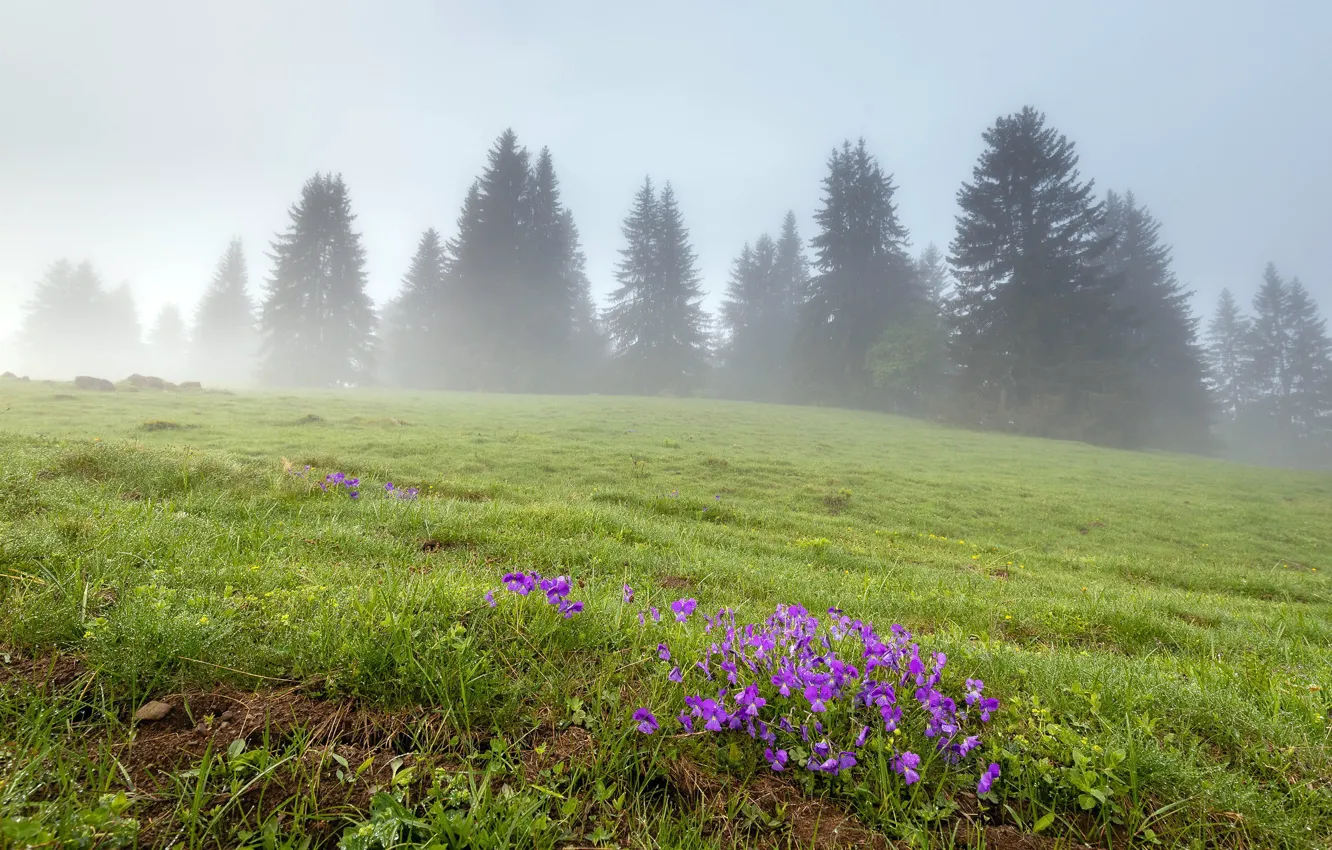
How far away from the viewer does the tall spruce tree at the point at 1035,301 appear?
32125 mm

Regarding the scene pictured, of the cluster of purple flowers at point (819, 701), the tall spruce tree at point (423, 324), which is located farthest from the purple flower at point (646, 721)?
the tall spruce tree at point (423, 324)

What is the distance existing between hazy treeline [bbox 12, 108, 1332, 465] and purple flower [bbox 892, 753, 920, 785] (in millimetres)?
36877

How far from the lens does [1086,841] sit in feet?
5.93

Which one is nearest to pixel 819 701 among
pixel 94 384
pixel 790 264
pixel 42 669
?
pixel 42 669

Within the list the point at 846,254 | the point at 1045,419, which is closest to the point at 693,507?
the point at 1045,419

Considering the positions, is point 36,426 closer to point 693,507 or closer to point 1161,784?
point 693,507

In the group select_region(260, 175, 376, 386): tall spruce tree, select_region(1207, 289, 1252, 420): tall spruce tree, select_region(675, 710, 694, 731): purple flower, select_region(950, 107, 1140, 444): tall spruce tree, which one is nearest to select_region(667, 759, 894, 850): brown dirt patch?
select_region(675, 710, 694, 731): purple flower

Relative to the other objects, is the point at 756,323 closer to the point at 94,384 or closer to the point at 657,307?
the point at 657,307

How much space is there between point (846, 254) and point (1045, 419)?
67.5 feet

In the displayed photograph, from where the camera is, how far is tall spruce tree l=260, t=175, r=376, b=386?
4866 centimetres

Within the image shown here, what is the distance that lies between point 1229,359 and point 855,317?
52.2 metres

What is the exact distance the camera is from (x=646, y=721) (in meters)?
1.95

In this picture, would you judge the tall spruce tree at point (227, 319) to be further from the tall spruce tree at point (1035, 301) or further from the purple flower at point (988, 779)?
the purple flower at point (988, 779)

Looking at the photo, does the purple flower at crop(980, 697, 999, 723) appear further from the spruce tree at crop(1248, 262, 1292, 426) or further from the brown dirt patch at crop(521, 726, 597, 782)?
the spruce tree at crop(1248, 262, 1292, 426)
